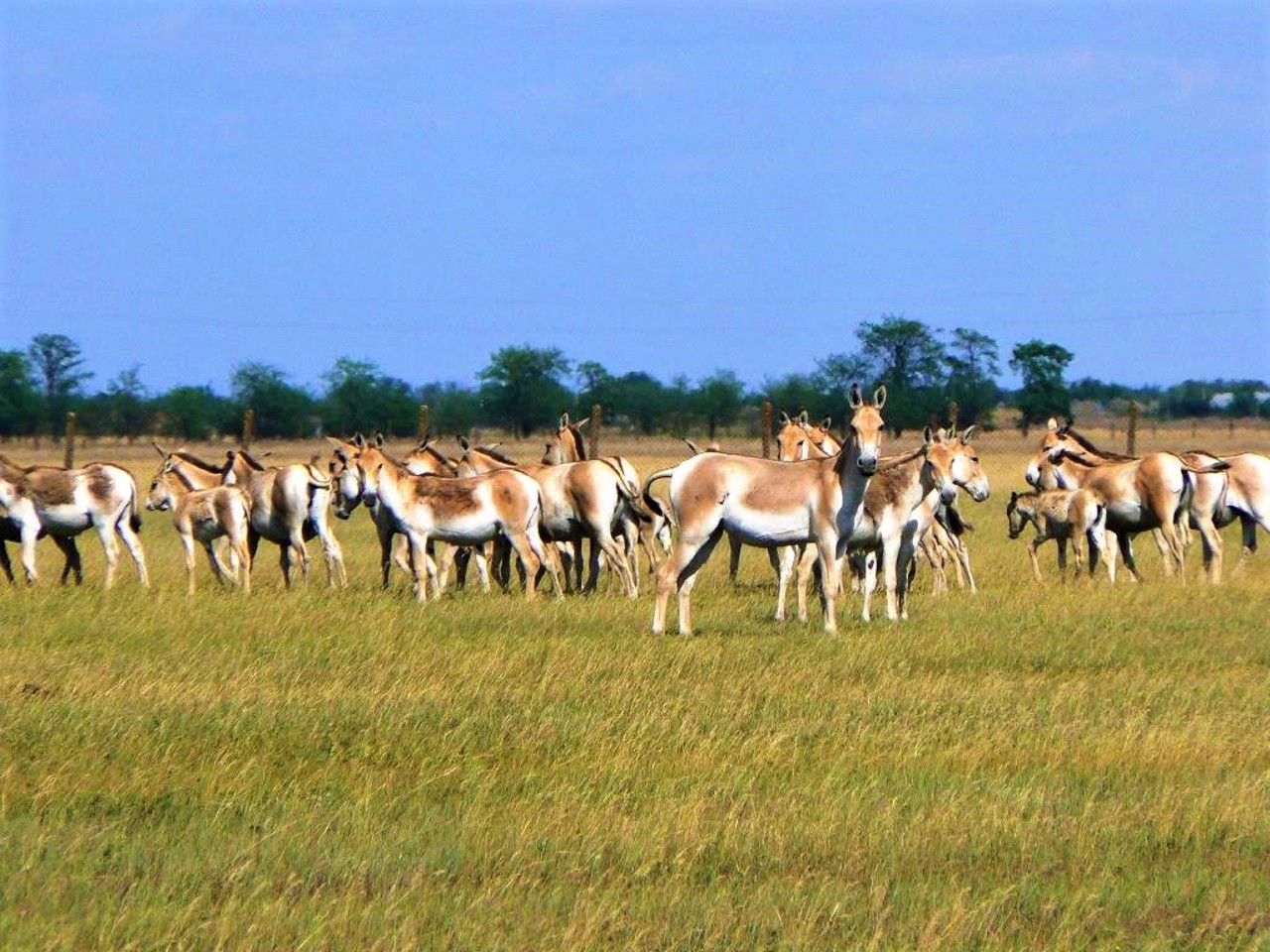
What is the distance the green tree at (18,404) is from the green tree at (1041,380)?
37.3m

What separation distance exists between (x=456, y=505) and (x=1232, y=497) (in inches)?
380

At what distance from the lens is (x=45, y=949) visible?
655 centimetres

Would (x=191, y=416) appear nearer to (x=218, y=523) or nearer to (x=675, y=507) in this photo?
(x=218, y=523)

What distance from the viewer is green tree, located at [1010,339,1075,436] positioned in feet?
225

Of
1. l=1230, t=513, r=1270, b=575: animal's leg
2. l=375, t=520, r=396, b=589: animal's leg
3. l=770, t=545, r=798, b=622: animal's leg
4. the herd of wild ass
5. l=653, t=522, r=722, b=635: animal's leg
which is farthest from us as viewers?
l=1230, t=513, r=1270, b=575: animal's leg

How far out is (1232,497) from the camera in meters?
22.5

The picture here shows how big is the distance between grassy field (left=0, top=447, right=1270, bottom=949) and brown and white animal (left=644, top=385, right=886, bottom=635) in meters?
0.81

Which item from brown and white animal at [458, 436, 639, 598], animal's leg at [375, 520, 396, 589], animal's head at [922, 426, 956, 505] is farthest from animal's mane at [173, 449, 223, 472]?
animal's head at [922, 426, 956, 505]

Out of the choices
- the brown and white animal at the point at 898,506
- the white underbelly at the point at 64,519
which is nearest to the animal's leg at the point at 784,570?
the brown and white animal at the point at 898,506

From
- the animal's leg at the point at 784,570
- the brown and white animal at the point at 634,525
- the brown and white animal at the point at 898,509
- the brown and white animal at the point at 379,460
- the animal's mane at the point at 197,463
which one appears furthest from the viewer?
the animal's mane at the point at 197,463

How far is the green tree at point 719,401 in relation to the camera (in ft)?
256

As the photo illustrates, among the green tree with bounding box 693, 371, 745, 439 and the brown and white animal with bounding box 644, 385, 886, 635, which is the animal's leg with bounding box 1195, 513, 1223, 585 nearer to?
the brown and white animal with bounding box 644, 385, 886, 635

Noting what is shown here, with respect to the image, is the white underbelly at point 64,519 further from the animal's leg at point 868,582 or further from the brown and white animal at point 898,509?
the animal's leg at point 868,582

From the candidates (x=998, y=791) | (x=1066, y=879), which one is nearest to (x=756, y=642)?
(x=998, y=791)
